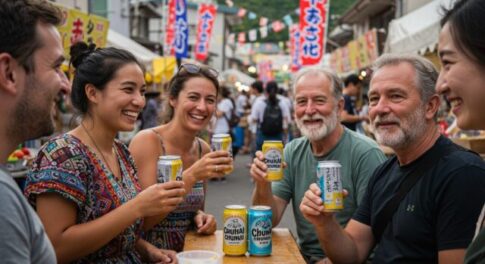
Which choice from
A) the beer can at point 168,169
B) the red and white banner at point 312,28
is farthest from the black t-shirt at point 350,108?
the beer can at point 168,169

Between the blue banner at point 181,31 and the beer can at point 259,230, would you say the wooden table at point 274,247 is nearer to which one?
the beer can at point 259,230

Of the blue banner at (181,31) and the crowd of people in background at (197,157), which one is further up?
the blue banner at (181,31)

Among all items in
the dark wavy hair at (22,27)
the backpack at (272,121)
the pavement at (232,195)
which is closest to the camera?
the dark wavy hair at (22,27)

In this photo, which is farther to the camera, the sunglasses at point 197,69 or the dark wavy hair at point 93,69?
the sunglasses at point 197,69

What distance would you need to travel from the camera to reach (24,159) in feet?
19.2

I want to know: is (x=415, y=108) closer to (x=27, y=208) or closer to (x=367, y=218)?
(x=367, y=218)

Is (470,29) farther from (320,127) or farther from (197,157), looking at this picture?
→ (197,157)

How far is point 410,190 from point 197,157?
4.89 feet

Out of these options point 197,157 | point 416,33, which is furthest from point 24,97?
point 416,33

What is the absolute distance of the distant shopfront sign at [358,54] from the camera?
13.9 meters

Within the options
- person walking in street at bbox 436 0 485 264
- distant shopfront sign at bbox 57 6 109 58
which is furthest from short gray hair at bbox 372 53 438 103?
distant shopfront sign at bbox 57 6 109 58

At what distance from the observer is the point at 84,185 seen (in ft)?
7.11

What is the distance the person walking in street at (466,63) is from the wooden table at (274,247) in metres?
1.14

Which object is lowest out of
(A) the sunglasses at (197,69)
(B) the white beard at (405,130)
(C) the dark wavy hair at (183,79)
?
(B) the white beard at (405,130)
